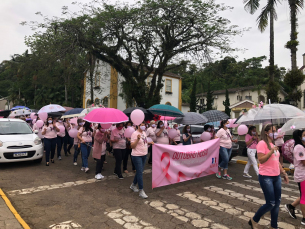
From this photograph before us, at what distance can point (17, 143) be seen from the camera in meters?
8.20

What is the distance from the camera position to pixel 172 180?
645 cm

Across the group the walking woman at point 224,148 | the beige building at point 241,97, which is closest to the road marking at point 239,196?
the walking woman at point 224,148

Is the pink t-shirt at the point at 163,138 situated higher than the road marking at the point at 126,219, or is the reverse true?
the pink t-shirt at the point at 163,138

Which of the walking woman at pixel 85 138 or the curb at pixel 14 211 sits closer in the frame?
the curb at pixel 14 211

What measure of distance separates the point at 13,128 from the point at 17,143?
1.27 metres

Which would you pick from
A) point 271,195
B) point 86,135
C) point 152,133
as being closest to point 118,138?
point 86,135

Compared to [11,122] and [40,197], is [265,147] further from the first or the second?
[11,122]

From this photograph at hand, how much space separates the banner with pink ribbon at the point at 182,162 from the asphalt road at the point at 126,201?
0.81 feet

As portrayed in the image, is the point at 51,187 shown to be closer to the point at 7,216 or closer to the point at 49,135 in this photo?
the point at 7,216

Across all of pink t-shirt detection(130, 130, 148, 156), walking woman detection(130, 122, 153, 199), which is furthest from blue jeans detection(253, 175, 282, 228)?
pink t-shirt detection(130, 130, 148, 156)

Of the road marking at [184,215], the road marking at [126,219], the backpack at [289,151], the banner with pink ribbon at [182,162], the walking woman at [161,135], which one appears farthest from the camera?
the walking woman at [161,135]

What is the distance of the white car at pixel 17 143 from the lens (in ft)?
26.3

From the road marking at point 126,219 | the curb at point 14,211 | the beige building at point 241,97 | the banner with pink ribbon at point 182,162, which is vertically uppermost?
the beige building at point 241,97

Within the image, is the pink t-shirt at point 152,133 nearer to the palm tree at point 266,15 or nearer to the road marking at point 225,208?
the road marking at point 225,208
